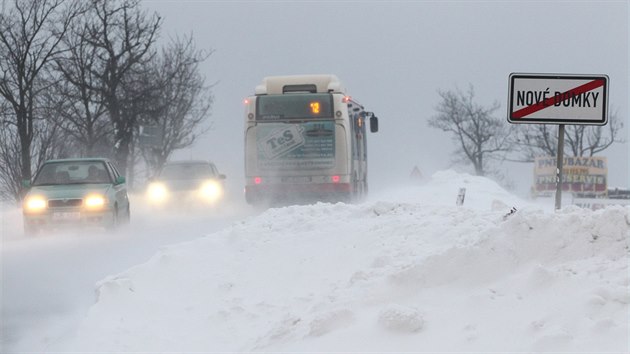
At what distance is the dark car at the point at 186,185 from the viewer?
2448 centimetres

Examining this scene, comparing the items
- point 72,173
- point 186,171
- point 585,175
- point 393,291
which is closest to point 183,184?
point 186,171

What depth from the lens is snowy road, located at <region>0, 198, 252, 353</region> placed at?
8.49 metres

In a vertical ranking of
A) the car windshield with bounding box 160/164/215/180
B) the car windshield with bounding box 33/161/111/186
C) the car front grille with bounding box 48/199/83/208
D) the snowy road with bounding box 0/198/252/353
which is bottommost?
the snowy road with bounding box 0/198/252/353

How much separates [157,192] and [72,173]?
6410mm

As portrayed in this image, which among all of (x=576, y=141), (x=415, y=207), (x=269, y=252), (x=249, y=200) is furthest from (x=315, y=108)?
(x=576, y=141)

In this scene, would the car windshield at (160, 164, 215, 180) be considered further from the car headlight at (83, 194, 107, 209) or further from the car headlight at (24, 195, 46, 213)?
the car headlight at (24, 195, 46, 213)

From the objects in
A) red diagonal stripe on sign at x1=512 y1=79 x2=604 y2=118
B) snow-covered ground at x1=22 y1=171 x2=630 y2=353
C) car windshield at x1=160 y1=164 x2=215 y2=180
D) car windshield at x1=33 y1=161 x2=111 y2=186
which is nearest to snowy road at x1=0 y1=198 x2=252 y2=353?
snow-covered ground at x1=22 y1=171 x2=630 y2=353

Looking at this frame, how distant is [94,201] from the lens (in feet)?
56.9

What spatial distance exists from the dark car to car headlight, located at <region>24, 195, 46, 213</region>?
720 centimetres

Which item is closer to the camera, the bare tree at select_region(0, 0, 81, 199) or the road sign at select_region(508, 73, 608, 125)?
the road sign at select_region(508, 73, 608, 125)

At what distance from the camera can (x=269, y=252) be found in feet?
33.0

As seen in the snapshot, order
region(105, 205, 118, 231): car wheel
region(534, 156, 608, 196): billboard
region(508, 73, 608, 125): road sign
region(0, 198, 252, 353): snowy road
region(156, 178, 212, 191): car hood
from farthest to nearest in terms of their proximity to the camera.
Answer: region(534, 156, 608, 196): billboard, region(156, 178, 212, 191): car hood, region(105, 205, 118, 231): car wheel, region(508, 73, 608, 125): road sign, region(0, 198, 252, 353): snowy road

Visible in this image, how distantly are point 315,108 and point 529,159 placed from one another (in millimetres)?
45361

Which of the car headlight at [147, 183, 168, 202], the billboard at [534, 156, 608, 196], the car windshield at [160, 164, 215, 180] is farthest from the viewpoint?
the billboard at [534, 156, 608, 196]
